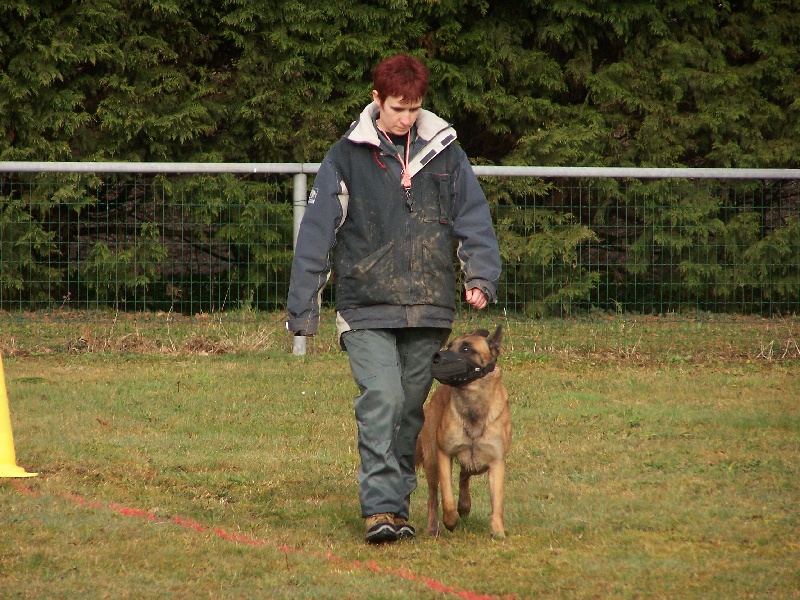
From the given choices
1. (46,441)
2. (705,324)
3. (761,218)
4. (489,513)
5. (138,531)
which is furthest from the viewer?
(761,218)

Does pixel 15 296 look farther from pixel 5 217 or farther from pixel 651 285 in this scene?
pixel 651 285

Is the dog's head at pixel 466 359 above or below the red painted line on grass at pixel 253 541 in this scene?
above

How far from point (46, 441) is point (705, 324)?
665cm

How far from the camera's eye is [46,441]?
651 cm

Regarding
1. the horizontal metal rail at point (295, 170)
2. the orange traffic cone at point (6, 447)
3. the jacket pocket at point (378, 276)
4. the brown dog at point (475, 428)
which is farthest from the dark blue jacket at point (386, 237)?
the horizontal metal rail at point (295, 170)

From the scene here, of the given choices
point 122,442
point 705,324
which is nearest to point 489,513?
point 122,442

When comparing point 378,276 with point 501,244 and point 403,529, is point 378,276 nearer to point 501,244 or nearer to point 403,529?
point 403,529

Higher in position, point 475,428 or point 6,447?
point 475,428

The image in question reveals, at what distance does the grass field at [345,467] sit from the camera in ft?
13.6

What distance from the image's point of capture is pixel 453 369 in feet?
15.1

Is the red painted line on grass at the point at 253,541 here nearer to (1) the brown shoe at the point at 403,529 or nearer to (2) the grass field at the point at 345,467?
(2) the grass field at the point at 345,467

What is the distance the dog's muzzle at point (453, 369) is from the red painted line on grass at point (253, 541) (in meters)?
0.85

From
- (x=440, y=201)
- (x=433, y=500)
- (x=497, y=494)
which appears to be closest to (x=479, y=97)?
(x=440, y=201)

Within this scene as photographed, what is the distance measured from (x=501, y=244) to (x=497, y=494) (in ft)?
21.5
